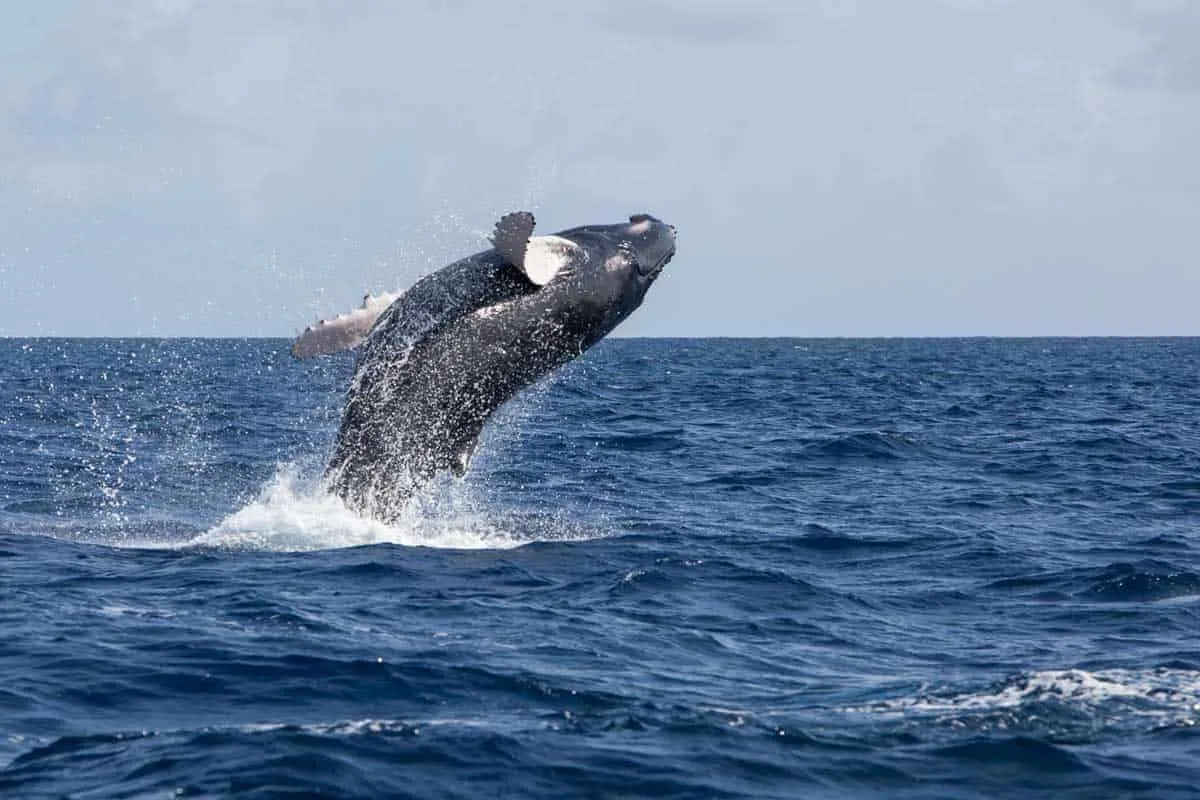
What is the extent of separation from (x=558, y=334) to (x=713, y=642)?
4041 millimetres

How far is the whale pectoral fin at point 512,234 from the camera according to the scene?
1341 centimetres

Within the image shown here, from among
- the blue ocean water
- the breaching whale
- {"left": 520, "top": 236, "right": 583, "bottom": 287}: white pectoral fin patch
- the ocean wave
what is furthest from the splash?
the ocean wave

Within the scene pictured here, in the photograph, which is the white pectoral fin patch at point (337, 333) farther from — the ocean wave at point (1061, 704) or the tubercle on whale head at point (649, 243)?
the ocean wave at point (1061, 704)

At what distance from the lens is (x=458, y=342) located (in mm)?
14617

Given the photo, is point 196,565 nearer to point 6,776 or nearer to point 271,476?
point 6,776

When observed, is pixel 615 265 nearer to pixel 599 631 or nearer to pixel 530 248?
pixel 530 248

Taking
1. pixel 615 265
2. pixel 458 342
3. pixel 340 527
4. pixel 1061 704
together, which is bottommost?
pixel 1061 704

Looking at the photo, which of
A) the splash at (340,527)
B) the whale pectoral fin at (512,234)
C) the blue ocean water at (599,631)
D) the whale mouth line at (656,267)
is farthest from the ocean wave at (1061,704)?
the splash at (340,527)

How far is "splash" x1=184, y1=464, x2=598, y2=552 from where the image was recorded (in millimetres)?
15211

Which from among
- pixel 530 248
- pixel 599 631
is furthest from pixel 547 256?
pixel 599 631

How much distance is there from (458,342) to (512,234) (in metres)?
1.54

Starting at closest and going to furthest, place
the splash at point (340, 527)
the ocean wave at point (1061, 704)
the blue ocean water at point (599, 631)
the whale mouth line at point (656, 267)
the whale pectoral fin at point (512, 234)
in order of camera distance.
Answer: the blue ocean water at point (599, 631)
the ocean wave at point (1061, 704)
the whale pectoral fin at point (512, 234)
the splash at point (340, 527)
the whale mouth line at point (656, 267)

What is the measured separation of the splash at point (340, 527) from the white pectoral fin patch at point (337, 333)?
1.76 metres

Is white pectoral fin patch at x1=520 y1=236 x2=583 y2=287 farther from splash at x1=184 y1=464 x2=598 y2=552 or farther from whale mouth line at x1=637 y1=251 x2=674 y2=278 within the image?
splash at x1=184 y1=464 x2=598 y2=552
